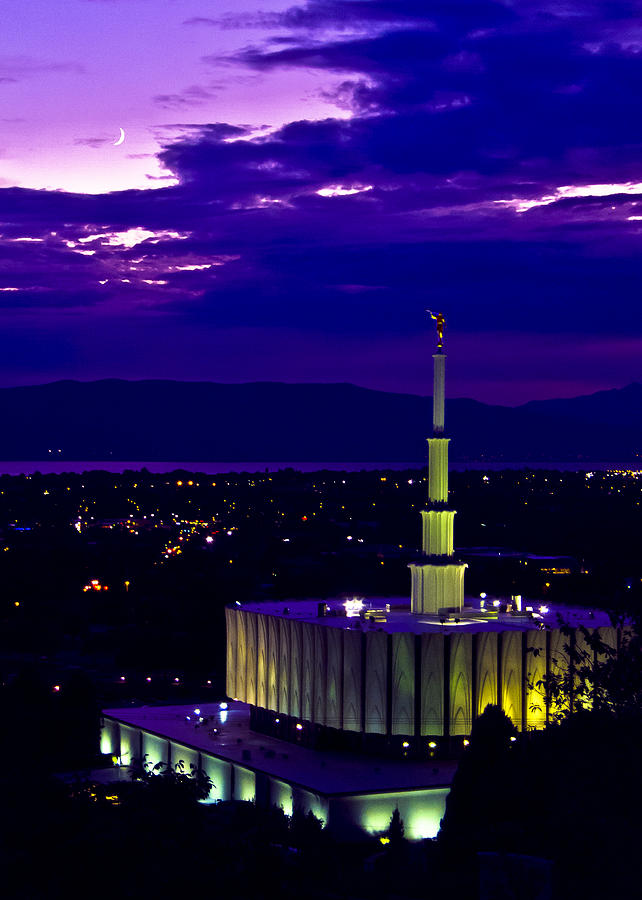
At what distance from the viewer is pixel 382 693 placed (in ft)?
126

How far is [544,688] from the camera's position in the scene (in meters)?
38.2

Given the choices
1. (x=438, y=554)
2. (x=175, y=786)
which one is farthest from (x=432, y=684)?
(x=175, y=786)

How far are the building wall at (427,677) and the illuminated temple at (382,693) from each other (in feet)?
0.08

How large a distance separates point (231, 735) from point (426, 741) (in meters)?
6.68

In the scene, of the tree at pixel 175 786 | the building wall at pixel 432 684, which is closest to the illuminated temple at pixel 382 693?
the building wall at pixel 432 684

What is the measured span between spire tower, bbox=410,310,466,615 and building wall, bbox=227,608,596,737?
394cm

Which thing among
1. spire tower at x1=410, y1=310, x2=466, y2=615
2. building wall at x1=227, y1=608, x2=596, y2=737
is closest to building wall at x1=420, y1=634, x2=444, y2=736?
building wall at x1=227, y1=608, x2=596, y2=737

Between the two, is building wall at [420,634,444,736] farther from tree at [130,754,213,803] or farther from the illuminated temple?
tree at [130,754,213,803]

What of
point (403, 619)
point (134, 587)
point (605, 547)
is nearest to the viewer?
point (403, 619)

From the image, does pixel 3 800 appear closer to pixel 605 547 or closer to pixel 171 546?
pixel 605 547

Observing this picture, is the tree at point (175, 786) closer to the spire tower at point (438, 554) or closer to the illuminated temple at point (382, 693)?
the illuminated temple at point (382, 693)

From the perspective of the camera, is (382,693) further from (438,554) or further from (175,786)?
(175,786)

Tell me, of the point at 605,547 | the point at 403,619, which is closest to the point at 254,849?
the point at 403,619

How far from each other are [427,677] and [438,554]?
539cm
